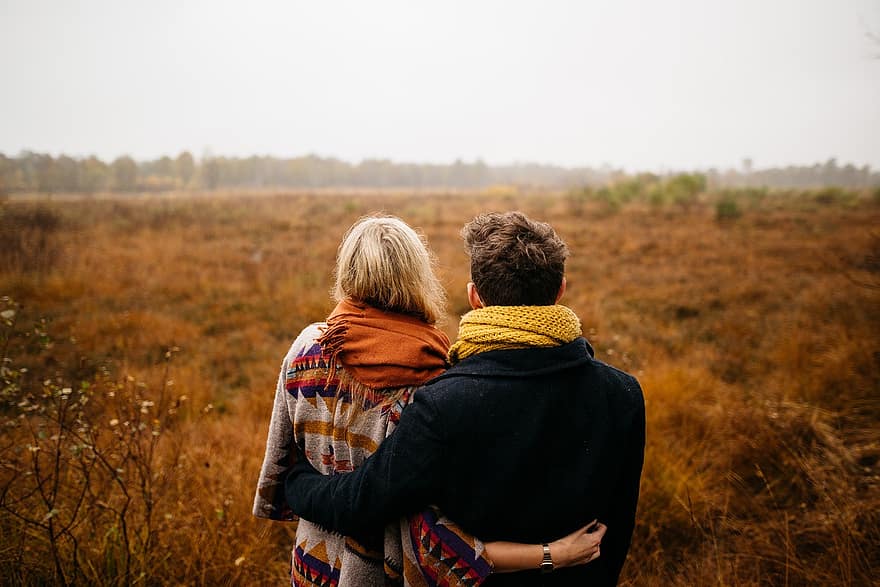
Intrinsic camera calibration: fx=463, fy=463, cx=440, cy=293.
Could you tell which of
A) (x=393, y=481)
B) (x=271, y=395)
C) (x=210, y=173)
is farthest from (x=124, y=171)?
(x=393, y=481)

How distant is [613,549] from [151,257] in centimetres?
1299

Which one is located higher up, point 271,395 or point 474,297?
point 474,297

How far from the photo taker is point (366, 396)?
136cm

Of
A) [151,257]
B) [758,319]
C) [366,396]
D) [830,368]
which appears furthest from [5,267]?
[758,319]

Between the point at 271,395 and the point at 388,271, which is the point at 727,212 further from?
the point at 388,271

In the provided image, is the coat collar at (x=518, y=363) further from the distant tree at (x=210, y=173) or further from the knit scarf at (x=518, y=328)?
the distant tree at (x=210, y=173)

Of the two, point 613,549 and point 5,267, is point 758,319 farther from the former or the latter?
point 5,267

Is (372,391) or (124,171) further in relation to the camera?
(124,171)

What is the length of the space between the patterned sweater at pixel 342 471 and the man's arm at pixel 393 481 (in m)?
0.10

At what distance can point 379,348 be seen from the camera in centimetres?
134

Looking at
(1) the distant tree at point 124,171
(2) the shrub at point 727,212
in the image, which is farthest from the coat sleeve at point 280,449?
(1) the distant tree at point 124,171

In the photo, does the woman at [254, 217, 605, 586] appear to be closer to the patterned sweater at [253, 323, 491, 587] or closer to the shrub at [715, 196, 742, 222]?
the patterned sweater at [253, 323, 491, 587]

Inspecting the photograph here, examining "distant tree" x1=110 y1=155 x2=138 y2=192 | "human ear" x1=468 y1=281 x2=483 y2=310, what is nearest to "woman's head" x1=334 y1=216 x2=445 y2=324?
"human ear" x1=468 y1=281 x2=483 y2=310

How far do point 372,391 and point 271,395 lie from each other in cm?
365
